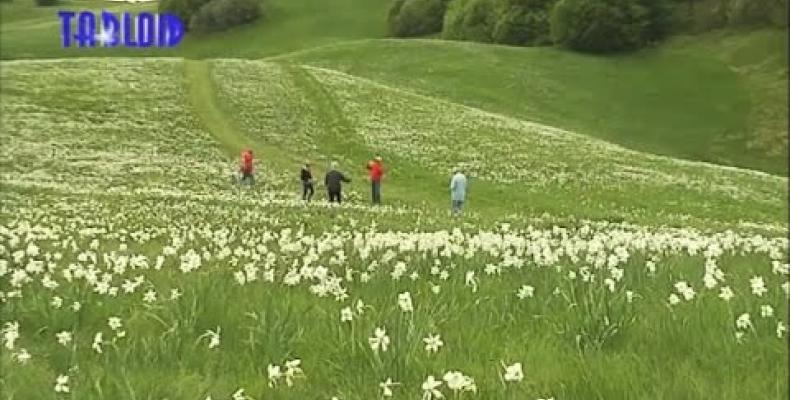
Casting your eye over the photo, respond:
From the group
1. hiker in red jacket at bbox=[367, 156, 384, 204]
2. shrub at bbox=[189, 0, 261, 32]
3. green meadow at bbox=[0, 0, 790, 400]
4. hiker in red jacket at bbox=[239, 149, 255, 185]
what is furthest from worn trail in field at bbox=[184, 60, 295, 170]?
shrub at bbox=[189, 0, 261, 32]

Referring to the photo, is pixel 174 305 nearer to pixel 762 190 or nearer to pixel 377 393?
pixel 377 393

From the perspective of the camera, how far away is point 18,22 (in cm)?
16100

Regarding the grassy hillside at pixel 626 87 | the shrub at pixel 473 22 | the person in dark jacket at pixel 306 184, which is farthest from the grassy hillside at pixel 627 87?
the person in dark jacket at pixel 306 184

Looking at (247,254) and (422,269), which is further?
(247,254)

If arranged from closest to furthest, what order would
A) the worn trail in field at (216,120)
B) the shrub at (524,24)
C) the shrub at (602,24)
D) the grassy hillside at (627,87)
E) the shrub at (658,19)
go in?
the worn trail in field at (216,120)
the grassy hillside at (627,87)
the shrub at (658,19)
the shrub at (602,24)
the shrub at (524,24)

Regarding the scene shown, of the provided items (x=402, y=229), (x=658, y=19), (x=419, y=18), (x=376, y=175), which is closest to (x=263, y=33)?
(x=419, y=18)

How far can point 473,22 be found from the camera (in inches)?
4734

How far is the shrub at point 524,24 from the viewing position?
372ft

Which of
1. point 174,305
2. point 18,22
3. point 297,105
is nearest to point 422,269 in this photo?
point 174,305

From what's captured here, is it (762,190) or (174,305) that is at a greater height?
(174,305)

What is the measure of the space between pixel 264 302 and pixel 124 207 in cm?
2317

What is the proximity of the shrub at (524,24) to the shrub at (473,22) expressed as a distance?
2578mm

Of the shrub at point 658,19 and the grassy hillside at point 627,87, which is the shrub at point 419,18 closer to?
the grassy hillside at point 627,87

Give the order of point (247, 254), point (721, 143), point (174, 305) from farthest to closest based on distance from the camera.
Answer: point (721, 143), point (247, 254), point (174, 305)
